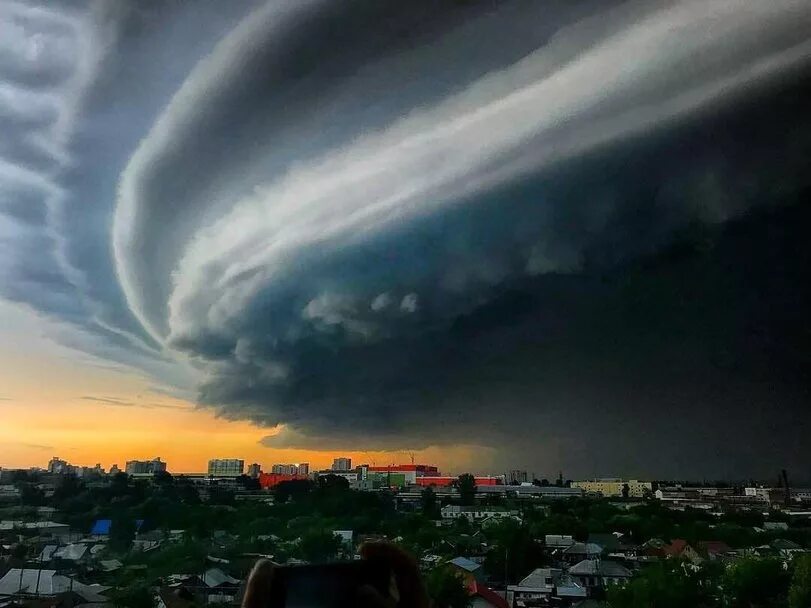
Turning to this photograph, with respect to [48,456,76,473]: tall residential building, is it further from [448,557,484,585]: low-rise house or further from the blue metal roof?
[448,557,484,585]: low-rise house

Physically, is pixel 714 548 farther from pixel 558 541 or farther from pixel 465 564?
pixel 465 564

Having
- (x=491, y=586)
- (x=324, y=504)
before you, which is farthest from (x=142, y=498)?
(x=491, y=586)

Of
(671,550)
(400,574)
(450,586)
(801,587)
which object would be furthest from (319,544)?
(400,574)

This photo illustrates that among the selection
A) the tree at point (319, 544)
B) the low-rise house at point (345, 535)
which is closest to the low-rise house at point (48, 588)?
the tree at point (319, 544)

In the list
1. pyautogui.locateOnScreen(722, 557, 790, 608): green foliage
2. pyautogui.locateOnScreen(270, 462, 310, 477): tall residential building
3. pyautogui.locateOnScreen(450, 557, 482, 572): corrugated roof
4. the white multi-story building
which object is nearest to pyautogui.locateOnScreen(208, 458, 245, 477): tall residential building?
pyautogui.locateOnScreen(270, 462, 310, 477): tall residential building

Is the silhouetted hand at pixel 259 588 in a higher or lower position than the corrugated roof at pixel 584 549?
higher

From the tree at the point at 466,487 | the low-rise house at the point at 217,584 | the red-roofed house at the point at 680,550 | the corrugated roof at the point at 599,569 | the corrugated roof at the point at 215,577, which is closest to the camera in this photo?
the low-rise house at the point at 217,584

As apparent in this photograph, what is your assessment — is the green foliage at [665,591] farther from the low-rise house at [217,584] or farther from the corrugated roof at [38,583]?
the corrugated roof at [38,583]
